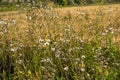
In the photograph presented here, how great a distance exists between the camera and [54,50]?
5.73 m

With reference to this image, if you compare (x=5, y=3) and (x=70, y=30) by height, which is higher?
(x=70, y=30)

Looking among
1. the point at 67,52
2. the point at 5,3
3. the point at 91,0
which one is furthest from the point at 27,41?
the point at 5,3

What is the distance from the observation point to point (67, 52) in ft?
19.3

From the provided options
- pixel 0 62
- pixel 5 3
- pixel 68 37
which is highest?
pixel 68 37

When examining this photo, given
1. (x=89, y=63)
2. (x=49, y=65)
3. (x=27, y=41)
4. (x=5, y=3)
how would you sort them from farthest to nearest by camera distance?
1. (x=5, y=3)
2. (x=27, y=41)
3. (x=89, y=63)
4. (x=49, y=65)

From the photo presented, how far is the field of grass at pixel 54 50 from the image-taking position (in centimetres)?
534

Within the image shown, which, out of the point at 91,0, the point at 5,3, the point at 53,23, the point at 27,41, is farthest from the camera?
the point at 5,3

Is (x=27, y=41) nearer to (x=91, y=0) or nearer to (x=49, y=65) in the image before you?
(x=49, y=65)

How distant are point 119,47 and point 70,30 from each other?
0.92 m

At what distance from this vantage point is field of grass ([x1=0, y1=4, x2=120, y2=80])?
5344 mm

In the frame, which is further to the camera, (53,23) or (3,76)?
(53,23)

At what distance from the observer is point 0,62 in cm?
649

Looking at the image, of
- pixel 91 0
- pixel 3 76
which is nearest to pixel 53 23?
pixel 3 76

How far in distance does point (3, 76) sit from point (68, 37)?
1405mm
